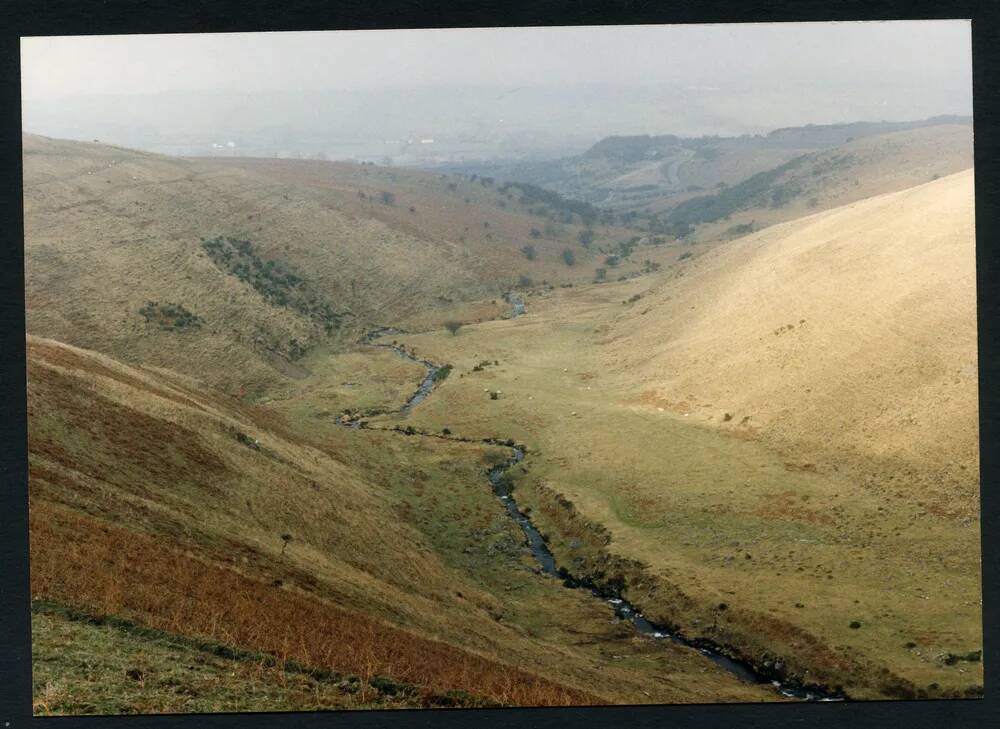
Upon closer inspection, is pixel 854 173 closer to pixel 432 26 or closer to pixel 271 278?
pixel 271 278

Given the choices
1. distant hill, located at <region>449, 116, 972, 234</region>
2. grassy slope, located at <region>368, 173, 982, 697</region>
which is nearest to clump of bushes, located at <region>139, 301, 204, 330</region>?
grassy slope, located at <region>368, 173, 982, 697</region>

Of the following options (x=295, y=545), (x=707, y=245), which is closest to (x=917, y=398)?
(x=295, y=545)

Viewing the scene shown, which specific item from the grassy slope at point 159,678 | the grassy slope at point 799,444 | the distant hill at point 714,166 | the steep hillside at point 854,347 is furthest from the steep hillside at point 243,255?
the grassy slope at point 159,678

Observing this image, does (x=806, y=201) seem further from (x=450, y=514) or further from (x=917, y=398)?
(x=450, y=514)

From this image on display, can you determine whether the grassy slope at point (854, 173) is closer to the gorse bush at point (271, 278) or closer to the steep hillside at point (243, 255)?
the steep hillside at point (243, 255)

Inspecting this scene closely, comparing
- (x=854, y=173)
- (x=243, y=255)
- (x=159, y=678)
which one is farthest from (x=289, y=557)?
(x=854, y=173)

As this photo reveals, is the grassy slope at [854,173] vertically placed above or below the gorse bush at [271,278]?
above

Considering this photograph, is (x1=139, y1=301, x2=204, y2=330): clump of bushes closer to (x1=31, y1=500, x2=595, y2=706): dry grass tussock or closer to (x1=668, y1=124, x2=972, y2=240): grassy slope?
(x1=31, y1=500, x2=595, y2=706): dry grass tussock
